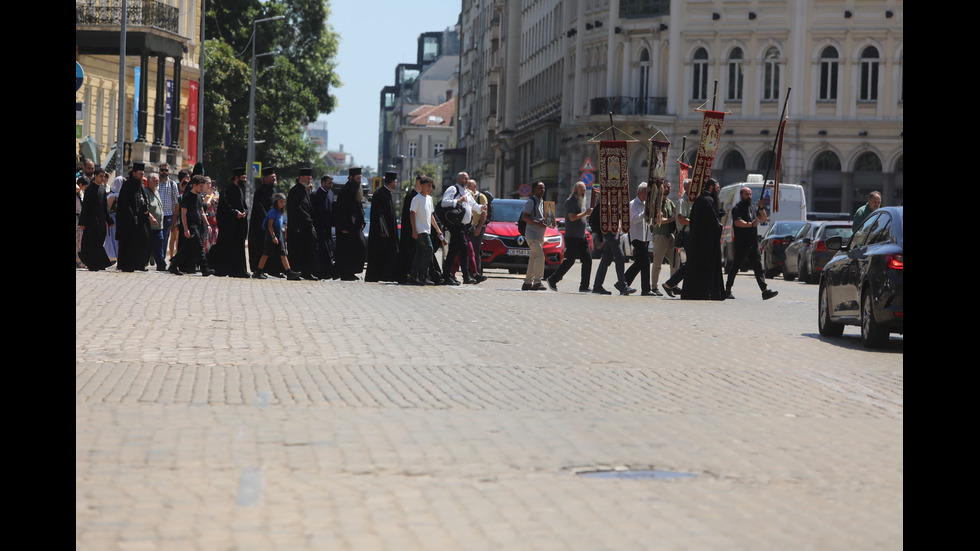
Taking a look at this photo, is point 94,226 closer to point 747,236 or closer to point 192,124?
point 747,236

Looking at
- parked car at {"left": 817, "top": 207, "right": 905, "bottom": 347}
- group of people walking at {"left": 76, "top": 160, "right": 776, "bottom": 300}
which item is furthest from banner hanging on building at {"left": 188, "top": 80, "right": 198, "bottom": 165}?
parked car at {"left": 817, "top": 207, "right": 905, "bottom": 347}

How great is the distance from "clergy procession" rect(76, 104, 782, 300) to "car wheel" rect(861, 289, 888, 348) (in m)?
8.12

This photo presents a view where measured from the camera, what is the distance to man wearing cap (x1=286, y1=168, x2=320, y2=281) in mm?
26469

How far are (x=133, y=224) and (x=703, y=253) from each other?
8929mm

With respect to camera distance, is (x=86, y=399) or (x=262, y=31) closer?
(x=86, y=399)

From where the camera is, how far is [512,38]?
102312 millimetres

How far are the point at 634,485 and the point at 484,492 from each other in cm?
75

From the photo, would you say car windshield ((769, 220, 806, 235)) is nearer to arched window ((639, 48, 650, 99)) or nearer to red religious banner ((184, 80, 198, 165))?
red religious banner ((184, 80, 198, 165))

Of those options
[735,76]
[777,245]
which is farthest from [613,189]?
[735,76]

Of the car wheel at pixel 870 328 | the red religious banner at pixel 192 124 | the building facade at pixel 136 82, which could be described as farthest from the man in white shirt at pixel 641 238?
the red religious banner at pixel 192 124

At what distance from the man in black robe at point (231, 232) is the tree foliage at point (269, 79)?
4586 cm

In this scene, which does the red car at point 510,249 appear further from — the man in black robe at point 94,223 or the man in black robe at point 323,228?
the man in black robe at point 94,223
